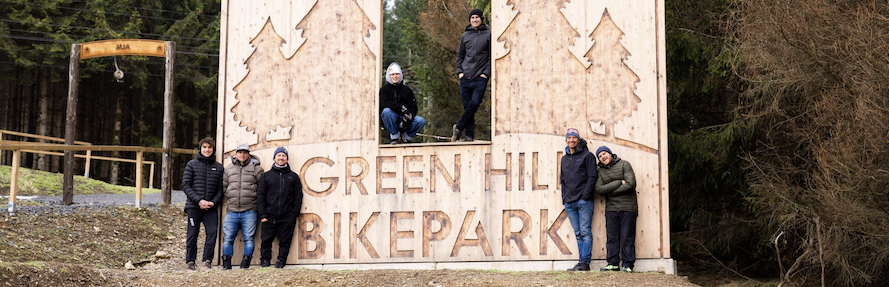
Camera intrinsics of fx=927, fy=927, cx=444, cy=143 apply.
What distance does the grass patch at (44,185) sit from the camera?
19337 mm

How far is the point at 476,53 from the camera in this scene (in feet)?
34.0

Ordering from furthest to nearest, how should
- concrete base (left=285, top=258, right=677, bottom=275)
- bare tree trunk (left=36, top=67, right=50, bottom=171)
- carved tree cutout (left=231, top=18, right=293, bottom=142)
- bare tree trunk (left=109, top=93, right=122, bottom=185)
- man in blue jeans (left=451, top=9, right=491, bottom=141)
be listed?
bare tree trunk (left=109, top=93, right=122, bottom=185), bare tree trunk (left=36, top=67, right=50, bottom=171), carved tree cutout (left=231, top=18, right=293, bottom=142), man in blue jeans (left=451, top=9, right=491, bottom=141), concrete base (left=285, top=258, right=677, bottom=275)

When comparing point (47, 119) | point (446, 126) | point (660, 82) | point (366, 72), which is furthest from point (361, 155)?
point (47, 119)

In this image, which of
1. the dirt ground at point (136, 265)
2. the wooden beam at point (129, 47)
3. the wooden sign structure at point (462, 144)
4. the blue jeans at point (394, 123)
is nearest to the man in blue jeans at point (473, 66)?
the wooden sign structure at point (462, 144)

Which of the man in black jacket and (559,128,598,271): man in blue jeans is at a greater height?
the man in black jacket

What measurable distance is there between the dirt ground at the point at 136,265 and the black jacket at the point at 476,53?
229cm

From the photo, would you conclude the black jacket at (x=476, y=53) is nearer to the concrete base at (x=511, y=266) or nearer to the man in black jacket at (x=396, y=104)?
the man in black jacket at (x=396, y=104)

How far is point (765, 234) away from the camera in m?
12.7

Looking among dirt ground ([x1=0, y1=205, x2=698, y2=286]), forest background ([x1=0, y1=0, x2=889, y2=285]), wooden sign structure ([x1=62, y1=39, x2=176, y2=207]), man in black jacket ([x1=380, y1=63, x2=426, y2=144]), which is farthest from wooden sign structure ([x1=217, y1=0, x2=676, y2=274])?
wooden sign structure ([x1=62, y1=39, x2=176, y2=207])

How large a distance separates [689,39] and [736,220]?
2.70 m

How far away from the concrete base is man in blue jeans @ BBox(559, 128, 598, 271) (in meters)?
0.22

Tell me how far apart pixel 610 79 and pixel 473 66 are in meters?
1.54

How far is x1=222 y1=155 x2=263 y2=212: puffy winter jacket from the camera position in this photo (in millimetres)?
10180

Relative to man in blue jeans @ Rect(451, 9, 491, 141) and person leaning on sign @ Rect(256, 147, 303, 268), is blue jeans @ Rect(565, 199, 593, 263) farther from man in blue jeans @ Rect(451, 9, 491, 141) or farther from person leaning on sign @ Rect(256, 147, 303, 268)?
person leaning on sign @ Rect(256, 147, 303, 268)
